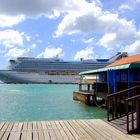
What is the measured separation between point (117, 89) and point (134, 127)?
12455 millimetres

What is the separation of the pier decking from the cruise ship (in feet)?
360

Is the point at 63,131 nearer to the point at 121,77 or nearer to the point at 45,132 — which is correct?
the point at 45,132

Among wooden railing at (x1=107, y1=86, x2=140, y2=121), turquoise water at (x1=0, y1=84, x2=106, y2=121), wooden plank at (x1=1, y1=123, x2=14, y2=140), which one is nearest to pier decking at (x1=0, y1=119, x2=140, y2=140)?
wooden plank at (x1=1, y1=123, x2=14, y2=140)

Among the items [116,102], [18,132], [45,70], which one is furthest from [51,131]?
[45,70]

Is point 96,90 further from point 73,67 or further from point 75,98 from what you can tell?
point 73,67

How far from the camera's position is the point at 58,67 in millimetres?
126938

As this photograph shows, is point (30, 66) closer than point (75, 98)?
No

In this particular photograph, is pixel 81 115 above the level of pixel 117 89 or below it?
below

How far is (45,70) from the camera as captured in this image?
407 ft

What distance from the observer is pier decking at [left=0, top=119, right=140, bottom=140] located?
30.3ft

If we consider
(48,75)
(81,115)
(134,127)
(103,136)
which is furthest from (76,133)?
(48,75)

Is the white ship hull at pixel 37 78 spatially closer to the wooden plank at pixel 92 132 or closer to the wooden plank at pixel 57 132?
the wooden plank at pixel 92 132

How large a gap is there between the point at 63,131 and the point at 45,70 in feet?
375

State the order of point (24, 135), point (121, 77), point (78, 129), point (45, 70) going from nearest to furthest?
point (24, 135)
point (78, 129)
point (121, 77)
point (45, 70)
